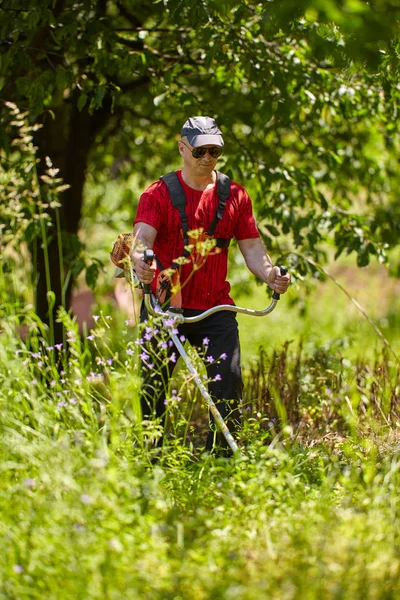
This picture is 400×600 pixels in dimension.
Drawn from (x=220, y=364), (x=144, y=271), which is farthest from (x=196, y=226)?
(x=220, y=364)

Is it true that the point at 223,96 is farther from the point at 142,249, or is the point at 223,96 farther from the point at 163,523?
the point at 163,523

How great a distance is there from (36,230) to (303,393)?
1903 millimetres

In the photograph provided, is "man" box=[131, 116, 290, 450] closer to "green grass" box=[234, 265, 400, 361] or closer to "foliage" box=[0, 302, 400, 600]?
"foliage" box=[0, 302, 400, 600]

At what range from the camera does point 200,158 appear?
3762mm

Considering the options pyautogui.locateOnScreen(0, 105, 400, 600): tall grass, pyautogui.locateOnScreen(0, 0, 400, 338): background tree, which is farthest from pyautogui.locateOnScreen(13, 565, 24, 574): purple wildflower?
pyautogui.locateOnScreen(0, 0, 400, 338): background tree

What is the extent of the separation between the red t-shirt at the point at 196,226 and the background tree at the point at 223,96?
0.82 meters

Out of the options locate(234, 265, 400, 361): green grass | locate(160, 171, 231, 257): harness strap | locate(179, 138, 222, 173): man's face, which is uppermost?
locate(179, 138, 222, 173): man's face

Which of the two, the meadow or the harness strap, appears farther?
the harness strap

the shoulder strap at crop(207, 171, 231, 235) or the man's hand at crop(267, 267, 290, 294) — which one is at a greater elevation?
the shoulder strap at crop(207, 171, 231, 235)

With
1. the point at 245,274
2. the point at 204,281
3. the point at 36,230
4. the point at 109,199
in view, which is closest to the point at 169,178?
the point at 204,281

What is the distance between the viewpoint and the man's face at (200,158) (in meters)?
3.75

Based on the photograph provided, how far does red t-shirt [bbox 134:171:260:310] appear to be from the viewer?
3.83 m

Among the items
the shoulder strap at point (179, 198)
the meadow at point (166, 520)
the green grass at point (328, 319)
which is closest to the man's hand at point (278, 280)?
the shoulder strap at point (179, 198)

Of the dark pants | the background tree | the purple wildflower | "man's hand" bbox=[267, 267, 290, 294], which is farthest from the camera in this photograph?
the background tree
